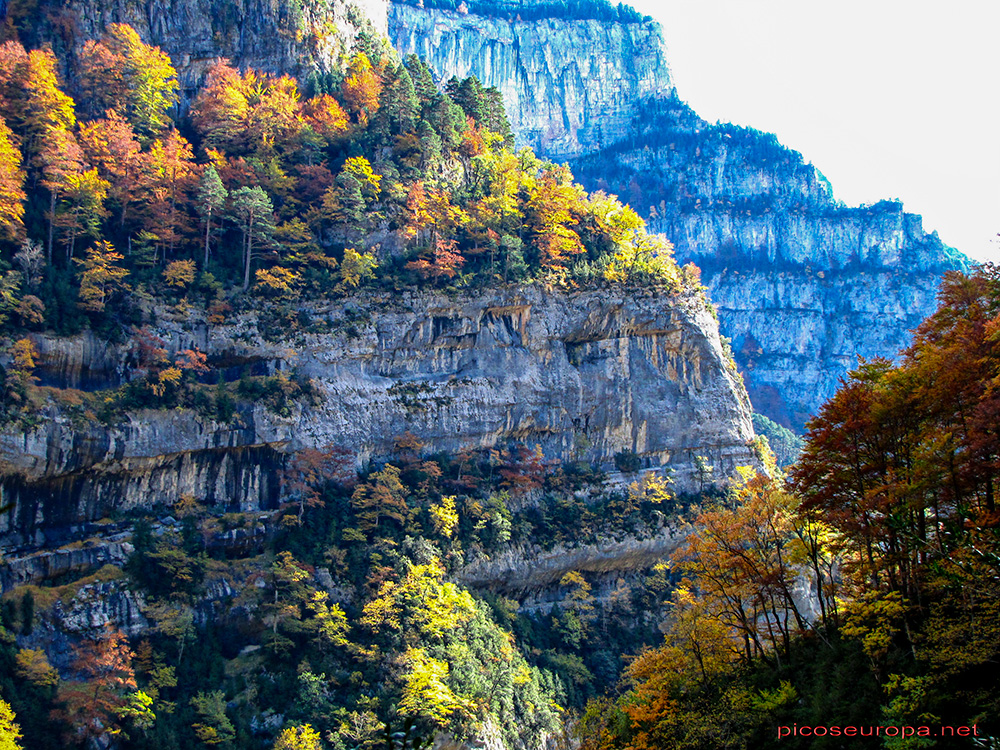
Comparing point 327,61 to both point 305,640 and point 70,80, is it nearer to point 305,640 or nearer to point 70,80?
point 70,80

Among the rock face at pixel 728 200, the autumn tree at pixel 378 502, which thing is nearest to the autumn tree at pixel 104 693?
the autumn tree at pixel 378 502

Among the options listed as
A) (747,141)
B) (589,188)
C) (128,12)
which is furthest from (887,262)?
(128,12)

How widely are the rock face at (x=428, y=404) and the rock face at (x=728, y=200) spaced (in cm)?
5173

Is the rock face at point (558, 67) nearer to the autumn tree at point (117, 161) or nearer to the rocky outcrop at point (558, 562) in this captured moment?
the autumn tree at point (117, 161)

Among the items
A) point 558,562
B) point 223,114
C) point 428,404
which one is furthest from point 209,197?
point 558,562

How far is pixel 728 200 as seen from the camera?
104 meters

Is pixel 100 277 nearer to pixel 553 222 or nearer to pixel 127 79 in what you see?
pixel 127 79

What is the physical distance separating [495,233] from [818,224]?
68.3 meters

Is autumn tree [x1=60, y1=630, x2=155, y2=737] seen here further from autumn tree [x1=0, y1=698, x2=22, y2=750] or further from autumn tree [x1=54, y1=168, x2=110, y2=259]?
autumn tree [x1=54, y1=168, x2=110, y2=259]

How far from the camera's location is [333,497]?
40000 mm

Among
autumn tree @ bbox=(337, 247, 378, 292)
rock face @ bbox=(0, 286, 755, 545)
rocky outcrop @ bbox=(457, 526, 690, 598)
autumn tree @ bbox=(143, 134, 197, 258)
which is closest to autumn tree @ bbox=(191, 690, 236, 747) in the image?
rock face @ bbox=(0, 286, 755, 545)

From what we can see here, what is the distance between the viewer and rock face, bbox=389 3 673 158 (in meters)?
104

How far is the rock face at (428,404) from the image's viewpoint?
119 ft

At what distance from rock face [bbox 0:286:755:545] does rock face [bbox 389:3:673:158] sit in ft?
194
